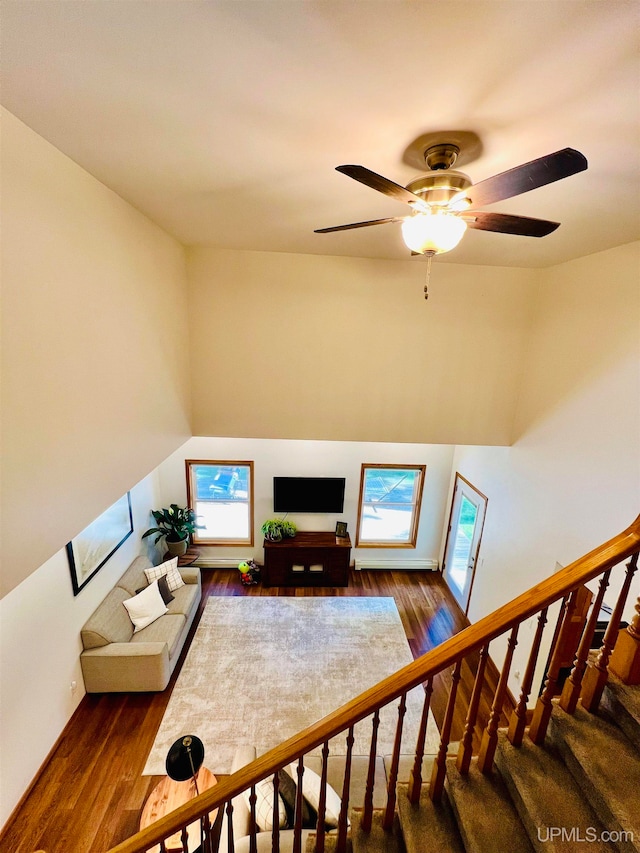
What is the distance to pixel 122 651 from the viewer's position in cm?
371

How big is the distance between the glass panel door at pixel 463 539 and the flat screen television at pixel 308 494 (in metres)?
1.78

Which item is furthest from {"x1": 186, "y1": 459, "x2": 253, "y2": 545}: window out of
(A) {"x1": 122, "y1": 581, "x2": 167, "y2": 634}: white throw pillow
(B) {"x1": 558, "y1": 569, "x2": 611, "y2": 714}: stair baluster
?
(B) {"x1": 558, "y1": 569, "x2": 611, "y2": 714}: stair baluster

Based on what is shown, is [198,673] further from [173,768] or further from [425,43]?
[425,43]

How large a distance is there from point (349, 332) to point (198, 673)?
4.13 meters

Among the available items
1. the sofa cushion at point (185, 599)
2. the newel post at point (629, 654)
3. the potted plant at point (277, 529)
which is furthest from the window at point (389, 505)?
the newel post at point (629, 654)

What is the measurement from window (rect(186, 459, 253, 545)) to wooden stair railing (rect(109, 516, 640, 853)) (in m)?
4.37

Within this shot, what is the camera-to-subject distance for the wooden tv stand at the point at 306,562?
557 centimetres

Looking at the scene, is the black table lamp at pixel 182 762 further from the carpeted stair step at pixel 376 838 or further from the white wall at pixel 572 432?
the white wall at pixel 572 432

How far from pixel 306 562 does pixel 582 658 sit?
14.8 feet

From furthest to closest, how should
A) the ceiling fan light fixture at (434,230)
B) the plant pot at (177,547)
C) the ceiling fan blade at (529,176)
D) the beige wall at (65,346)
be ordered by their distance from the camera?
the plant pot at (177,547)
the ceiling fan light fixture at (434,230)
the beige wall at (65,346)
the ceiling fan blade at (529,176)

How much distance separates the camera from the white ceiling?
92 centimetres

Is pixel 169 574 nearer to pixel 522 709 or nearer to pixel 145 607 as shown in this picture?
pixel 145 607

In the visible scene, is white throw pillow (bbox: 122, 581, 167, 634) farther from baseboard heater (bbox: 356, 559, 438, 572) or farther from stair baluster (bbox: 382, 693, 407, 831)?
stair baluster (bbox: 382, 693, 407, 831)

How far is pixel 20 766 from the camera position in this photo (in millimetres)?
2885
